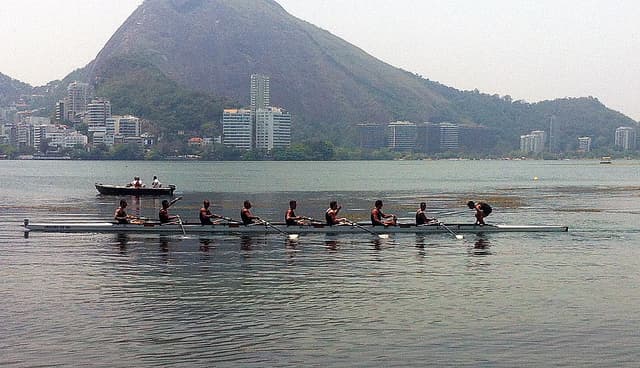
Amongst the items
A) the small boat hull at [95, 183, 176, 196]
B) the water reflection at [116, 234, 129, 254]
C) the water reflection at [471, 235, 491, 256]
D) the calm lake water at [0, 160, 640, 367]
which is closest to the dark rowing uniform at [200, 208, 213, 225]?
the calm lake water at [0, 160, 640, 367]

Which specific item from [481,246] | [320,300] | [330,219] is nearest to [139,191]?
[330,219]

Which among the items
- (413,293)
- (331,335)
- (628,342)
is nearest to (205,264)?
(413,293)

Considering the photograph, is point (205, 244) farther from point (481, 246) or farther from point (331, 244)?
point (481, 246)

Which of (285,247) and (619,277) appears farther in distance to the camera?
(285,247)

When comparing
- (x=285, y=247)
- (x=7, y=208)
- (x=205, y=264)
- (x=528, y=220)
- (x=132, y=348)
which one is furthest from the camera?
(x=7, y=208)

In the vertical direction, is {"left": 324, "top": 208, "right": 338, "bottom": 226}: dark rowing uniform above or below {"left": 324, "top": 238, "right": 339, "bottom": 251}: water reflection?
above

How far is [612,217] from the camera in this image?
56875 millimetres

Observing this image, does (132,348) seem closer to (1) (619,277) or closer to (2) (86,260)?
(2) (86,260)

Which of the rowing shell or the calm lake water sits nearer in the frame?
the calm lake water

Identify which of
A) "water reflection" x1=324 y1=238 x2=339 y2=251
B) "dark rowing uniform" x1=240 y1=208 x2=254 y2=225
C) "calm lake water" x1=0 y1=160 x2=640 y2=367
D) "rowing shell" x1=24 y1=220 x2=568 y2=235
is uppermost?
"dark rowing uniform" x1=240 y1=208 x2=254 y2=225

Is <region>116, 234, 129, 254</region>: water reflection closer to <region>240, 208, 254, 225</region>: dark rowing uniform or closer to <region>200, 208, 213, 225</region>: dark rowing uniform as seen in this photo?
<region>200, 208, 213, 225</region>: dark rowing uniform

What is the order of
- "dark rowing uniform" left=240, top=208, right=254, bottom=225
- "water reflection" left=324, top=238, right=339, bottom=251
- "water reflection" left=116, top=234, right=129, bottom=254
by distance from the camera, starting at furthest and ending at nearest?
1. "dark rowing uniform" left=240, top=208, right=254, bottom=225
2. "water reflection" left=324, top=238, right=339, bottom=251
3. "water reflection" left=116, top=234, right=129, bottom=254

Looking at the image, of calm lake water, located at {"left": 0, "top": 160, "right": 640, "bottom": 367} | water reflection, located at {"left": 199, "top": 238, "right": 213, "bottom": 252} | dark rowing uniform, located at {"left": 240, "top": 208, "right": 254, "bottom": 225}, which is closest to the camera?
calm lake water, located at {"left": 0, "top": 160, "right": 640, "bottom": 367}

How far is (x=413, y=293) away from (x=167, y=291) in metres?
7.92
